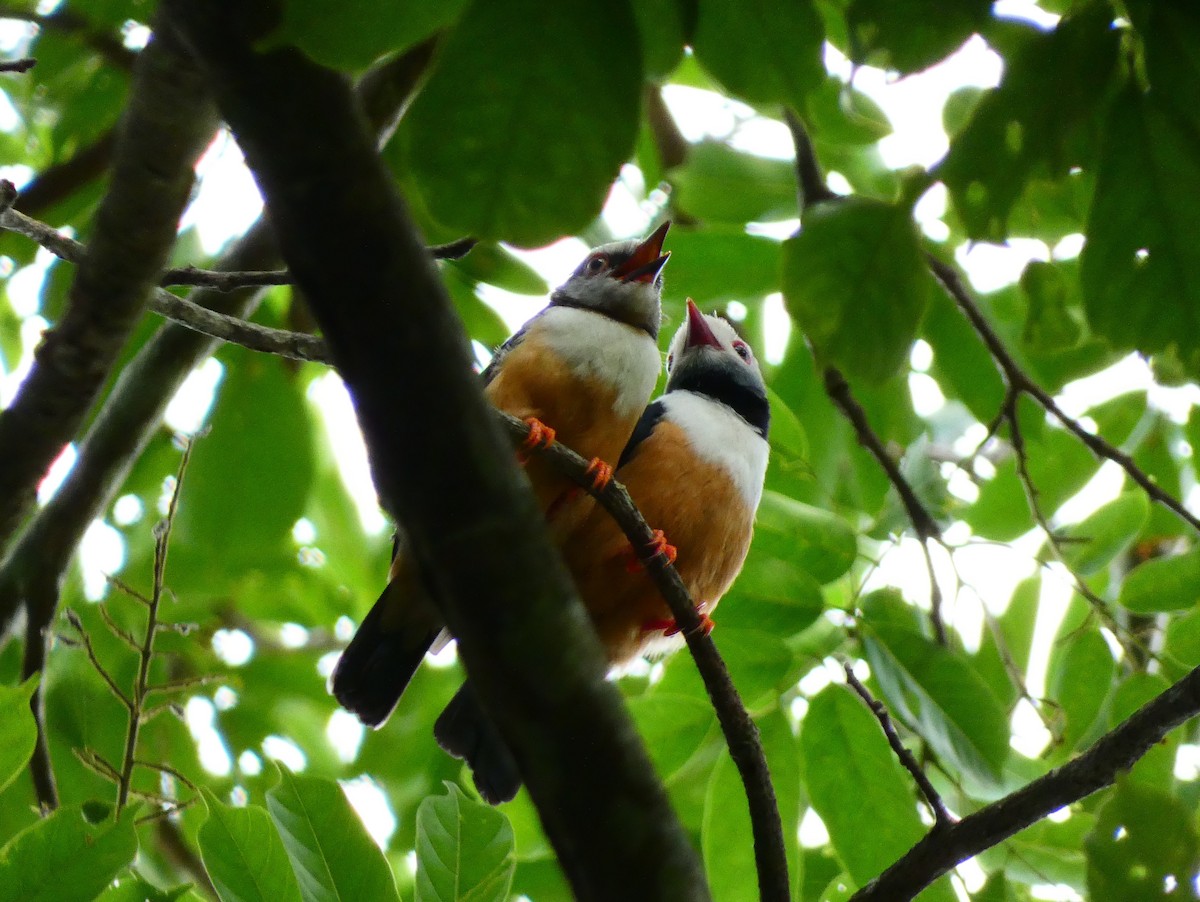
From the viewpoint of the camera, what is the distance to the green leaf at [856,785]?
2.39 m

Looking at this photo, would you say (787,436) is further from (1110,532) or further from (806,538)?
(1110,532)

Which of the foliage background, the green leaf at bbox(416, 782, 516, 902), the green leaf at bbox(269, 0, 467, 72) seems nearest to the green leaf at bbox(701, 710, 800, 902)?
the foliage background

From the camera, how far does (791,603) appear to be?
2725 millimetres

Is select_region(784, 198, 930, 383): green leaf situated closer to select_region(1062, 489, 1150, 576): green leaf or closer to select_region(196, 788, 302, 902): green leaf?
select_region(196, 788, 302, 902): green leaf

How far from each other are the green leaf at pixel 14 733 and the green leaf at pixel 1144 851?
160cm

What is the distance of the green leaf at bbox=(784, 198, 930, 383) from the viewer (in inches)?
56.6

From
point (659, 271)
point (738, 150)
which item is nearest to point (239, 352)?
point (659, 271)

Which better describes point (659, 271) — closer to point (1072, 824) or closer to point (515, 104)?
point (1072, 824)

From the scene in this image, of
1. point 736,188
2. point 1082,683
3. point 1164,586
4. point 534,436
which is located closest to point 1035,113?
point 534,436

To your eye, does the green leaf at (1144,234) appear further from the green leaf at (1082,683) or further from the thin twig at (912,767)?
the green leaf at (1082,683)

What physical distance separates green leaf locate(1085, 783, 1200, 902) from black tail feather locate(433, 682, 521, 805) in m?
2.16

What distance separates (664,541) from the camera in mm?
3033

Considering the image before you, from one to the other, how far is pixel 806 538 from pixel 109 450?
1800 mm

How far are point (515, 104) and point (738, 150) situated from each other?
2631 mm
